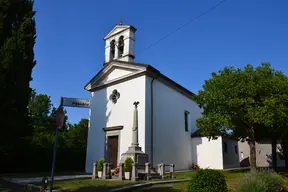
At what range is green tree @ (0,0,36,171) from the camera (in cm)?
1364

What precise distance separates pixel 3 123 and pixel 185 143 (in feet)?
44.6

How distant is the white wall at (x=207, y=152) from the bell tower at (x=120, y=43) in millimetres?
9363

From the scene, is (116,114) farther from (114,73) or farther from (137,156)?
(137,156)

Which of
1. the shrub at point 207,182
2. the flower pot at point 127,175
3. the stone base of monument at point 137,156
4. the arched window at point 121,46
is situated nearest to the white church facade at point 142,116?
the arched window at point 121,46

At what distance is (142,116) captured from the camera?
15641 mm

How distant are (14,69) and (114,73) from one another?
7432 millimetres

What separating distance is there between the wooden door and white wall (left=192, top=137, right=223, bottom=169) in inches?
286

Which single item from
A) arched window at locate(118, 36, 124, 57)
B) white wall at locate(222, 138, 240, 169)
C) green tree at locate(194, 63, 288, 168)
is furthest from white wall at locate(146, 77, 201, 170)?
arched window at locate(118, 36, 124, 57)

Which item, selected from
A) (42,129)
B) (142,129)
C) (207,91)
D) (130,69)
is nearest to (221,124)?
(207,91)

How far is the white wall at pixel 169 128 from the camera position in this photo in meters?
16.5

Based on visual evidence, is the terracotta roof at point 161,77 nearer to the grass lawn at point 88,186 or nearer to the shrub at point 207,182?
the grass lawn at point 88,186

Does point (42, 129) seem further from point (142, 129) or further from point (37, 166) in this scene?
point (142, 129)

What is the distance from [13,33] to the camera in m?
15.1

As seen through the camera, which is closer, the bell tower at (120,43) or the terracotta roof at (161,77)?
the terracotta roof at (161,77)
